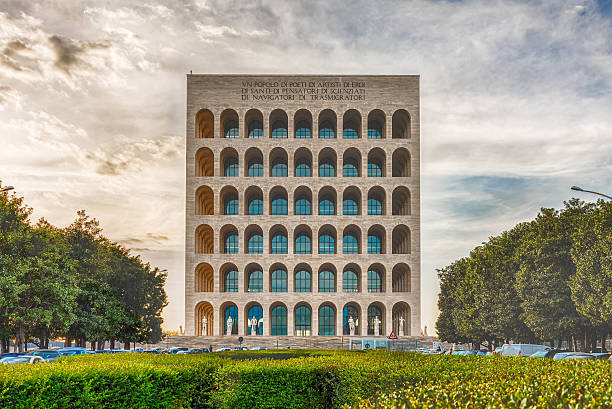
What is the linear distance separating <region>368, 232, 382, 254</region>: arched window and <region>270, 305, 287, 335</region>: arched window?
16.7 m

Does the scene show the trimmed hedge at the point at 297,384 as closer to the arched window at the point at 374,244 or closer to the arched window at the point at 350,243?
the arched window at the point at 350,243

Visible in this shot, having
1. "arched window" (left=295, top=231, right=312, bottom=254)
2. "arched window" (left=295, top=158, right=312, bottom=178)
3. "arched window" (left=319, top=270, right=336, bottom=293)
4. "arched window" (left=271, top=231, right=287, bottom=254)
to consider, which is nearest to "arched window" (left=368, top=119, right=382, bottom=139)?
"arched window" (left=295, top=158, right=312, bottom=178)

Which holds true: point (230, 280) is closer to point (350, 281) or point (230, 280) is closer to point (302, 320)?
point (302, 320)

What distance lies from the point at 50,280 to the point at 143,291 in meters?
32.0

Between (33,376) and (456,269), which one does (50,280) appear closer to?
(33,376)

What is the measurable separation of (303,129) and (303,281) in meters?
24.5

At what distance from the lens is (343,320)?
9806 centimetres

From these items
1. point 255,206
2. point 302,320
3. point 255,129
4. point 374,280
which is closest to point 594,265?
point 374,280

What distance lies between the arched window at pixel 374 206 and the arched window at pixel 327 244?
749 centimetres

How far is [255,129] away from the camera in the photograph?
4151 inches

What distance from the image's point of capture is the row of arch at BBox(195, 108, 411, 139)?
327 ft

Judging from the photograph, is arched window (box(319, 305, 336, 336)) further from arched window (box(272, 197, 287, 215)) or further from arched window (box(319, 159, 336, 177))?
arched window (box(319, 159, 336, 177))

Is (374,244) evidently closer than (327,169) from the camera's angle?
Yes

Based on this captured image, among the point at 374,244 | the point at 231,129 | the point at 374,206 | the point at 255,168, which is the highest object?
the point at 231,129
